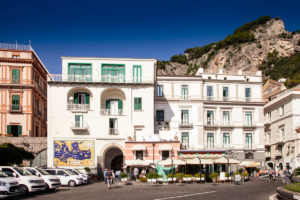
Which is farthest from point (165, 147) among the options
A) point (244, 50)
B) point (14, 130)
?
point (244, 50)

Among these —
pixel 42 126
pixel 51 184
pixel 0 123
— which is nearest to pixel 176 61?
pixel 42 126

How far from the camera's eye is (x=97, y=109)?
46.1 meters

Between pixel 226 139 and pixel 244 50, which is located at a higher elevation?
pixel 244 50

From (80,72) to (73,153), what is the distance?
1099 centimetres

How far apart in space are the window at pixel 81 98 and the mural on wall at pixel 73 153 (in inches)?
214

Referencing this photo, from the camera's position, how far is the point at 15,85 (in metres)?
54.0

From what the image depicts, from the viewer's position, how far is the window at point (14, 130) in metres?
53.0

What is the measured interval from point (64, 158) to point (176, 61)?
123693 mm

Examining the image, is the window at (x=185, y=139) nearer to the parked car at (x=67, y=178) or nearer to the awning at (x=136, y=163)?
the awning at (x=136, y=163)

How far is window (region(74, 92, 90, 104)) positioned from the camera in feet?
153

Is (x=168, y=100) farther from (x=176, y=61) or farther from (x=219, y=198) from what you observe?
(x=176, y=61)

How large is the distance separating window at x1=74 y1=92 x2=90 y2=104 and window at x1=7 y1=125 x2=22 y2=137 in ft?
42.1

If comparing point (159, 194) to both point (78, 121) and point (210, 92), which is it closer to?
point (78, 121)

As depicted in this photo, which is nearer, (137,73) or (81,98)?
(81,98)
